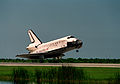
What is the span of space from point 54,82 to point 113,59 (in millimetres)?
53901

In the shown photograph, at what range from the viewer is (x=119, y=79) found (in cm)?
3747

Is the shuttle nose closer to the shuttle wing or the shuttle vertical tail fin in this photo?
the shuttle wing

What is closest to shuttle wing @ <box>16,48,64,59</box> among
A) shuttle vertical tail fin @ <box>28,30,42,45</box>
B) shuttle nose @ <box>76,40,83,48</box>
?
shuttle nose @ <box>76,40,83,48</box>

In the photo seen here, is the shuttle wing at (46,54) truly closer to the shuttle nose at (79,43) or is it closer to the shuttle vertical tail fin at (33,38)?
the shuttle nose at (79,43)

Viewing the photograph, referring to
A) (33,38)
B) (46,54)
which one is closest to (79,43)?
(46,54)

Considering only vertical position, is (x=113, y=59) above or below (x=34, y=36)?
below

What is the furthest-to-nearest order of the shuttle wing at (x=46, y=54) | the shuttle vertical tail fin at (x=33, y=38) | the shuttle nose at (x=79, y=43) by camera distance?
the shuttle vertical tail fin at (x=33, y=38) < the shuttle wing at (x=46, y=54) < the shuttle nose at (x=79, y=43)

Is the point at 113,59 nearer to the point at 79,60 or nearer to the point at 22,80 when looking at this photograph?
the point at 79,60

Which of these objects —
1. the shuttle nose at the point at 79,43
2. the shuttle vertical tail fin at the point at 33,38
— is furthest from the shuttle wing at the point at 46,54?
the shuttle vertical tail fin at the point at 33,38

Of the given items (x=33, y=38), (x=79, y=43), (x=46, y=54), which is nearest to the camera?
(x=79, y=43)

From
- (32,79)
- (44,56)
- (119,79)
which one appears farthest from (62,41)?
(119,79)

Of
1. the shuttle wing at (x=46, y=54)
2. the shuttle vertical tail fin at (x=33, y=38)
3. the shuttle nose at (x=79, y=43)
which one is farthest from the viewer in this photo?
the shuttle vertical tail fin at (x=33, y=38)

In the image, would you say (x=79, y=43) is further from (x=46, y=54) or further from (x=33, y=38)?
(x=33, y=38)

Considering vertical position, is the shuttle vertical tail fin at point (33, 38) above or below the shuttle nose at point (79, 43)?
above
